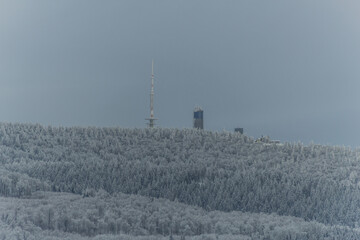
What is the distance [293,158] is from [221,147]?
5.72 feet

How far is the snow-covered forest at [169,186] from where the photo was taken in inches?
376

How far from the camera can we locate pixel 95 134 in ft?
42.1

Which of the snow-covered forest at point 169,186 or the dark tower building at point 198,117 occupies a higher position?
the dark tower building at point 198,117

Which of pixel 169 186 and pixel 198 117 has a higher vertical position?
pixel 198 117

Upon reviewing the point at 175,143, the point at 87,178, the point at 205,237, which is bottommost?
the point at 205,237

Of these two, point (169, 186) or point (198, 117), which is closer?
point (169, 186)

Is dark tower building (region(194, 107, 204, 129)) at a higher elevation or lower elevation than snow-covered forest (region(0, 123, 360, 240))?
higher

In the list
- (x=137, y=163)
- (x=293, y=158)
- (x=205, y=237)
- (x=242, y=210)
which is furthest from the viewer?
(x=293, y=158)

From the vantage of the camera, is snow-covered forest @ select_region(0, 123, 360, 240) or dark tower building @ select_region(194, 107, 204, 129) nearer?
snow-covered forest @ select_region(0, 123, 360, 240)

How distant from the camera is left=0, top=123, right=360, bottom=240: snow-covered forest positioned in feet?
31.3

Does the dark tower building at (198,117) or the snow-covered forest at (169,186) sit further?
the dark tower building at (198,117)

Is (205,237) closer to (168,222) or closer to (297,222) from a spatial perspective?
(168,222)

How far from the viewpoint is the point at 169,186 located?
11281mm

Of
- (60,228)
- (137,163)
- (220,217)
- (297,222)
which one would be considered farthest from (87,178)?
(297,222)
